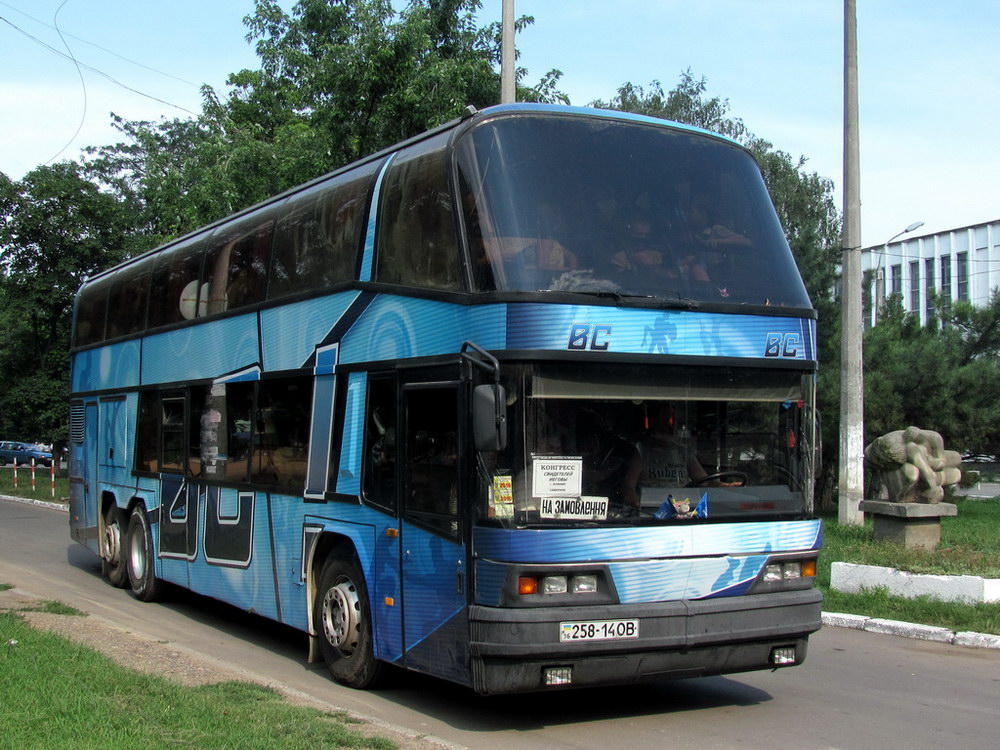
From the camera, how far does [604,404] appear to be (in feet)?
21.3

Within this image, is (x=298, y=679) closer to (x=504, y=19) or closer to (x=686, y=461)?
(x=686, y=461)

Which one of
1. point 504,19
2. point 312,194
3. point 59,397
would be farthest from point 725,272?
point 59,397

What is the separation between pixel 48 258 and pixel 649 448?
102 feet

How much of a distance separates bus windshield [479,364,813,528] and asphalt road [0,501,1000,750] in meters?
1.32

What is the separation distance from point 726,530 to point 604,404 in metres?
1.14

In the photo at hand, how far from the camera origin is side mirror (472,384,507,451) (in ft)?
19.8

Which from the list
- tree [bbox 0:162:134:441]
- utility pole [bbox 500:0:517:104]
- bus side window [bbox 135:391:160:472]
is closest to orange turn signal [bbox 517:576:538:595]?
bus side window [bbox 135:391:160:472]

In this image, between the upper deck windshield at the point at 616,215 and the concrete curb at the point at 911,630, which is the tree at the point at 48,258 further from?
the upper deck windshield at the point at 616,215

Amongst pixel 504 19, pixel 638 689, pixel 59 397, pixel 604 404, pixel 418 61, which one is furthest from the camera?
pixel 59 397

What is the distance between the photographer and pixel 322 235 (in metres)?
8.83

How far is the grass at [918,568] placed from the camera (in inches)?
408

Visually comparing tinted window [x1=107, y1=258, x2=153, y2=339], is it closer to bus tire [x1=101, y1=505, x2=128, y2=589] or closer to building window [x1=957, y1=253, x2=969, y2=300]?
bus tire [x1=101, y1=505, x2=128, y2=589]

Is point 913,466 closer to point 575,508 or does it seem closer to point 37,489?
point 575,508

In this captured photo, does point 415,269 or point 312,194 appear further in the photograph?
point 312,194
